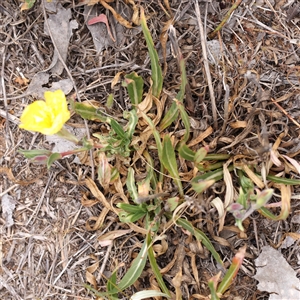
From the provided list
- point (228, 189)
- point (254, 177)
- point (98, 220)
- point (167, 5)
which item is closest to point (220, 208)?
point (228, 189)

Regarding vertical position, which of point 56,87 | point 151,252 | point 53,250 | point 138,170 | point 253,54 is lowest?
point 53,250

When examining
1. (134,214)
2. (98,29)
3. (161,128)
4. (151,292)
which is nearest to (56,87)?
(98,29)

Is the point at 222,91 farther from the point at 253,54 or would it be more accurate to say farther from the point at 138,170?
the point at 138,170

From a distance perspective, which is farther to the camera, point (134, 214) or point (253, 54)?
point (253, 54)

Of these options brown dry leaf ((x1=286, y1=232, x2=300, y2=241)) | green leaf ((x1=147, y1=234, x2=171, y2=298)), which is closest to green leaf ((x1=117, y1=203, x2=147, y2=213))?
green leaf ((x1=147, y1=234, x2=171, y2=298))

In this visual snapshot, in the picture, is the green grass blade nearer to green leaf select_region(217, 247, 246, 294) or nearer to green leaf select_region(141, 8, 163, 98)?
green leaf select_region(141, 8, 163, 98)

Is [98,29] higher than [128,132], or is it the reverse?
[98,29]

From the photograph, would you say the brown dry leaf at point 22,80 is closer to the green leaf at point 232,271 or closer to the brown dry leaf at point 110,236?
the brown dry leaf at point 110,236
